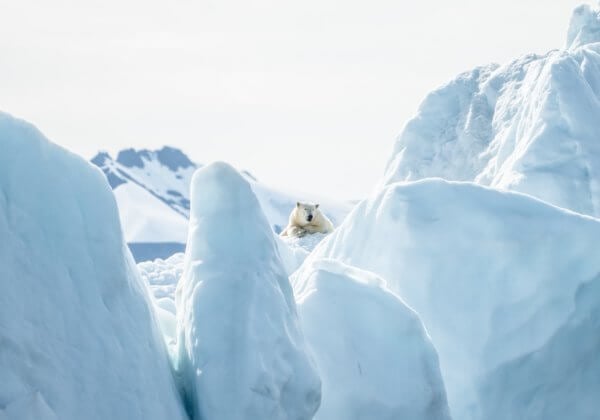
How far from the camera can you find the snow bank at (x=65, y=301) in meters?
4.27

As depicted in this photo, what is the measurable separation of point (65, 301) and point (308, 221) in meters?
10.9

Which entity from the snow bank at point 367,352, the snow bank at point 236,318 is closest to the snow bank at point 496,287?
the snow bank at point 367,352

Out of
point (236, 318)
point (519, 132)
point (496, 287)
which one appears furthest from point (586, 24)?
point (236, 318)

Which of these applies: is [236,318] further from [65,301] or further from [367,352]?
[367,352]

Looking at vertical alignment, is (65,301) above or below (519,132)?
above

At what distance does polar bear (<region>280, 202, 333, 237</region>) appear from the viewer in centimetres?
1525

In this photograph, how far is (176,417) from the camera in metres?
4.88

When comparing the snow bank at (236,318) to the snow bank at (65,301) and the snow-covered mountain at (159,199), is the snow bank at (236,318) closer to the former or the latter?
the snow bank at (65,301)

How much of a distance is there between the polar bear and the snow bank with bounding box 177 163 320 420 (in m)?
9.55

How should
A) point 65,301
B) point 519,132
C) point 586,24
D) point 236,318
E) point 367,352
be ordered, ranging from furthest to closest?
1. point 586,24
2. point 519,132
3. point 367,352
4. point 236,318
5. point 65,301

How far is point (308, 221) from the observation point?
50.1 ft

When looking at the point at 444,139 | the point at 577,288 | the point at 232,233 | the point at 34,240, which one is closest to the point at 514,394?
the point at 577,288

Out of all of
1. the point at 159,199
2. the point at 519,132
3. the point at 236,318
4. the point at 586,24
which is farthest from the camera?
the point at 159,199

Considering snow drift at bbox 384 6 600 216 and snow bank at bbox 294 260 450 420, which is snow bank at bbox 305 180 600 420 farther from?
snow drift at bbox 384 6 600 216
